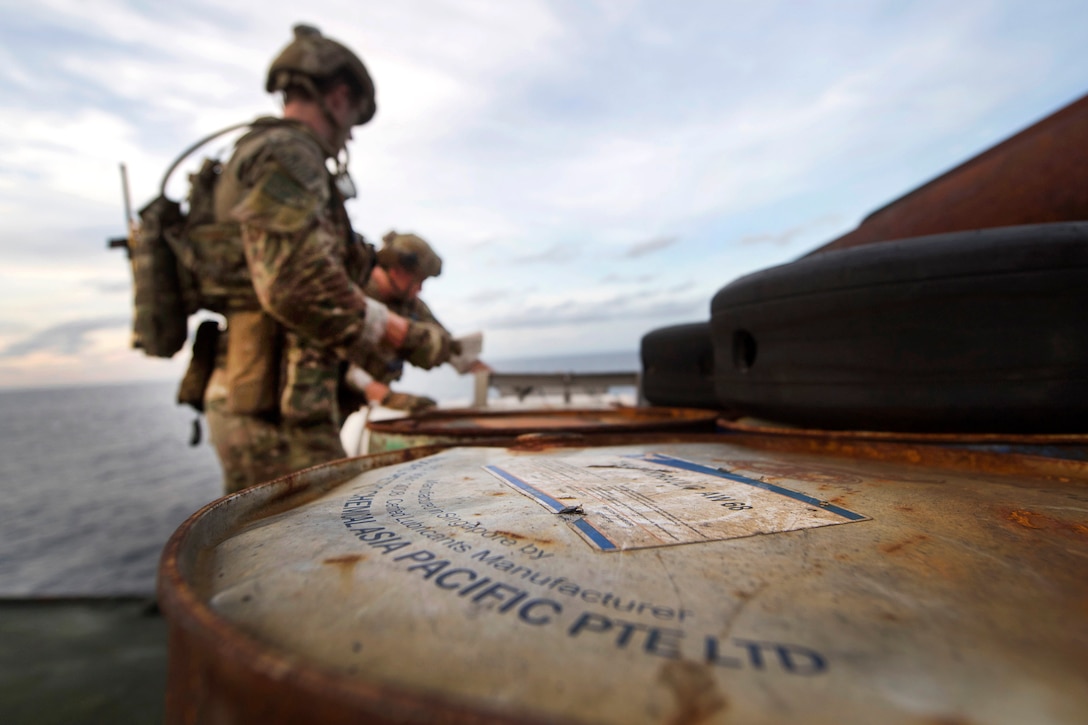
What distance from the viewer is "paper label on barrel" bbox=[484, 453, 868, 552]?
623 millimetres

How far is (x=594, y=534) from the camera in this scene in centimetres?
61

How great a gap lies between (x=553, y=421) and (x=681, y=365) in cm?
57

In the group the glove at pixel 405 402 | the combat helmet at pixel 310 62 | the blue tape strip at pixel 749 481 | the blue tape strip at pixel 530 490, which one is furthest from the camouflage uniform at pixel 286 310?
the blue tape strip at pixel 749 481

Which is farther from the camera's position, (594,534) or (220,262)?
(220,262)

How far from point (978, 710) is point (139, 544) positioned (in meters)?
8.80

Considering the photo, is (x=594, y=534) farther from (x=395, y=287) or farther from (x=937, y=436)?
(x=395, y=287)

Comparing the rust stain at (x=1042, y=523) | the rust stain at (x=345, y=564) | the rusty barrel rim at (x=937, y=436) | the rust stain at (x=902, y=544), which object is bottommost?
the rust stain at (x=345, y=564)

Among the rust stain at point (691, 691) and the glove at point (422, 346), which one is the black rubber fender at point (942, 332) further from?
the glove at point (422, 346)

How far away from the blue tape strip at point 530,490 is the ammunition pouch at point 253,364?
1535 mm

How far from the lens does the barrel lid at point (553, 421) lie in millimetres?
1695

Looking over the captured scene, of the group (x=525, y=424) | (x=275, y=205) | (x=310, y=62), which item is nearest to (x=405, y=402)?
(x=525, y=424)

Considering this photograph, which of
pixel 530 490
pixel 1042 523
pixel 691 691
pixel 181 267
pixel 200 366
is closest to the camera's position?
pixel 691 691

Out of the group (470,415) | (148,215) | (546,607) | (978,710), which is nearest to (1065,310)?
(978,710)

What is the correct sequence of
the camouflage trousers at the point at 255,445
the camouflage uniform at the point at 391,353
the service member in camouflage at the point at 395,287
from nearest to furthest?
the camouflage trousers at the point at 255,445 < the camouflage uniform at the point at 391,353 < the service member in camouflage at the point at 395,287
